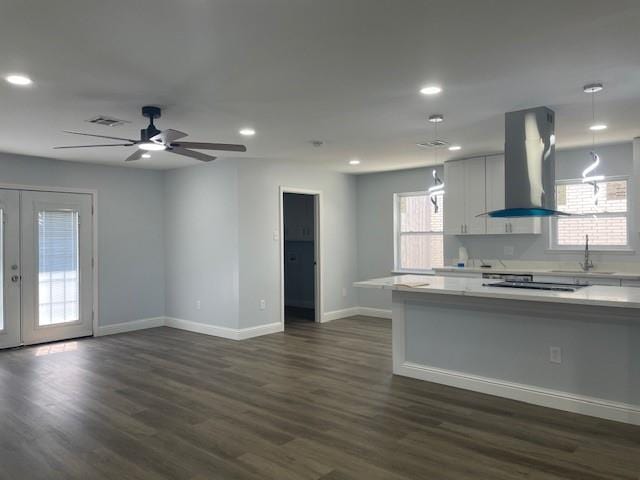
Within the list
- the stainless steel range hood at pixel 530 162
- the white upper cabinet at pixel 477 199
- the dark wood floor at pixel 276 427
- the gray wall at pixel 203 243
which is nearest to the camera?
the dark wood floor at pixel 276 427

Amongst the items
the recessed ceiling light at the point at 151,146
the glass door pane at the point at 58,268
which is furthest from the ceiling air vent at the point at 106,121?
the glass door pane at the point at 58,268

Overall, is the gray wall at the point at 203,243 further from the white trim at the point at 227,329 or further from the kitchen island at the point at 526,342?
the kitchen island at the point at 526,342

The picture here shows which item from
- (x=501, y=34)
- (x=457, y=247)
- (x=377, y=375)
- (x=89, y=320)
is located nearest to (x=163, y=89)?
(x=501, y=34)

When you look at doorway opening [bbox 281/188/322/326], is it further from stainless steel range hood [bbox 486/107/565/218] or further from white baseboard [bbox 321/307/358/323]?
stainless steel range hood [bbox 486/107/565/218]

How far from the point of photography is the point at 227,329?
21.4ft

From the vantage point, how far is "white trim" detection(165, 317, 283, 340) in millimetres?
6427

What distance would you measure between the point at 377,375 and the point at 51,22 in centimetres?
384

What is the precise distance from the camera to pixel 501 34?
2.61 metres

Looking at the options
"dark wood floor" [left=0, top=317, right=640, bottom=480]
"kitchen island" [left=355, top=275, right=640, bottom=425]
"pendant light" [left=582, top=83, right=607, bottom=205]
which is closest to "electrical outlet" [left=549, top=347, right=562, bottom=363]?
"kitchen island" [left=355, top=275, right=640, bottom=425]

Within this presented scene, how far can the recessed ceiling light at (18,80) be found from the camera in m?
3.16

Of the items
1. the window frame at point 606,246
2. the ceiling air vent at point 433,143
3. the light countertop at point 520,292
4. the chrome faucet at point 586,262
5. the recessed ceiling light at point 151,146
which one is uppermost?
the ceiling air vent at point 433,143

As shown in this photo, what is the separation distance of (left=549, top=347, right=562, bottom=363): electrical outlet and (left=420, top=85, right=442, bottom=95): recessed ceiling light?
88.0 inches

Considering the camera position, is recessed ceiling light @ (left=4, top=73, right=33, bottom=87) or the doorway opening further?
the doorway opening

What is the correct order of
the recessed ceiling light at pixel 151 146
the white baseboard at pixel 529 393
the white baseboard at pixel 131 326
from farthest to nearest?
the white baseboard at pixel 131 326 → the recessed ceiling light at pixel 151 146 → the white baseboard at pixel 529 393
